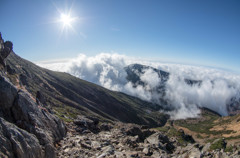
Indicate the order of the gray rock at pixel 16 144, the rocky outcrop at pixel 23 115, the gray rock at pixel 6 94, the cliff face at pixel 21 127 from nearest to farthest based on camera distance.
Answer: the gray rock at pixel 16 144 < the cliff face at pixel 21 127 < the rocky outcrop at pixel 23 115 < the gray rock at pixel 6 94

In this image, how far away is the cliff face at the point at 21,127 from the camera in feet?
76.8

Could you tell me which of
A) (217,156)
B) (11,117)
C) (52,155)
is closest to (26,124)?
(11,117)

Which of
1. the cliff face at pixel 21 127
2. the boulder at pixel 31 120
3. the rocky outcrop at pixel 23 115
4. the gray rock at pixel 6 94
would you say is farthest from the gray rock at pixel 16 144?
the gray rock at pixel 6 94

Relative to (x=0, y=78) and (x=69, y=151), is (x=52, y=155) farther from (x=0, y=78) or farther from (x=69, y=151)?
(x=0, y=78)

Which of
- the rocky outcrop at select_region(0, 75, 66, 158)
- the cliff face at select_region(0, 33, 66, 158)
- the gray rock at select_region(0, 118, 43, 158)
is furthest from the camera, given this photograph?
the rocky outcrop at select_region(0, 75, 66, 158)

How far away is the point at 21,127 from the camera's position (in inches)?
1196

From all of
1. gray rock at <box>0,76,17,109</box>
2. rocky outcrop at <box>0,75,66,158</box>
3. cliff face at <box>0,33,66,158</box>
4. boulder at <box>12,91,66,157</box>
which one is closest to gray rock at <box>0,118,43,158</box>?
cliff face at <box>0,33,66,158</box>

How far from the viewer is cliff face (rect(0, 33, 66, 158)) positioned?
23406mm

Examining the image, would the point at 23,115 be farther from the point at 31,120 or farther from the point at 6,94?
the point at 6,94

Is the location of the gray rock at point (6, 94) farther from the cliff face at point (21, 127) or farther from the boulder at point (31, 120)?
the boulder at point (31, 120)

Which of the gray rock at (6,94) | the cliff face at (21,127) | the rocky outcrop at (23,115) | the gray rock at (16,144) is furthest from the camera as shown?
the gray rock at (6,94)

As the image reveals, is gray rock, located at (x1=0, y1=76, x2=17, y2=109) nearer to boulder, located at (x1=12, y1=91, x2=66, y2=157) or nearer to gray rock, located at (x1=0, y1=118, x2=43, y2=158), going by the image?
boulder, located at (x1=12, y1=91, x2=66, y2=157)

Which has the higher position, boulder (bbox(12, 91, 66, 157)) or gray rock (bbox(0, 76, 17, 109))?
gray rock (bbox(0, 76, 17, 109))

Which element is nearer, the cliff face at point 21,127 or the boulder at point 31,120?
the cliff face at point 21,127
